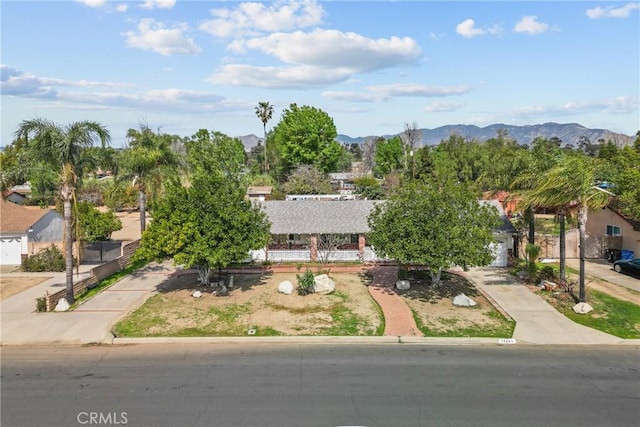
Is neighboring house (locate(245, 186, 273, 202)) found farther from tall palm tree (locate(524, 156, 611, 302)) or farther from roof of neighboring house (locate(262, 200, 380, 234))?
tall palm tree (locate(524, 156, 611, 302))

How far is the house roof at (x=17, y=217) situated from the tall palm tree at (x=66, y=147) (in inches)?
489

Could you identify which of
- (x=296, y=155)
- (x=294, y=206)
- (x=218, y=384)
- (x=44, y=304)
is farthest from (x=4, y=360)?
(x=296, y=155)

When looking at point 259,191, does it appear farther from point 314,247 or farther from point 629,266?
point 629,266

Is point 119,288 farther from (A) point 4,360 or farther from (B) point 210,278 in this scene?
(A) point 4,360

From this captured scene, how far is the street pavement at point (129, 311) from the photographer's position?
61.9ft

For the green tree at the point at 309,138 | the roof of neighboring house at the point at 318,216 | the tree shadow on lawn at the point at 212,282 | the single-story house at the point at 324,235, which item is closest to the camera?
the tree shadow on lawn at the point at 212,282

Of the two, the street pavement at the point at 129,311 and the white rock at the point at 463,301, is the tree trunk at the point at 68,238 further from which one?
the white rock at the point at 463,301

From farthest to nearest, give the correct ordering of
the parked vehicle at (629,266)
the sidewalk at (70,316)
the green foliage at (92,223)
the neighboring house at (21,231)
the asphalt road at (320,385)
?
the green foliage at (92,223) → the neighboring house at (21,231) → the parked vehicle at (629,266) → the sidewalk at (70,316) → the asphalt road at (320,385)

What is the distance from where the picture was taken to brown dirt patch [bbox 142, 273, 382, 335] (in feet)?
66.1

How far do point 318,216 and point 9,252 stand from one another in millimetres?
22160

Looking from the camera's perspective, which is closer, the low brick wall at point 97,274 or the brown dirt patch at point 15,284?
the low brick wall at point 97,274

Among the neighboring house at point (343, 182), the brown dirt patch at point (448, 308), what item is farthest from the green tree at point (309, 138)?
the brown dirt patch at point (448, 308)

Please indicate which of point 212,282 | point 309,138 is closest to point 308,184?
point 309,138

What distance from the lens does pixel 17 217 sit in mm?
33594
